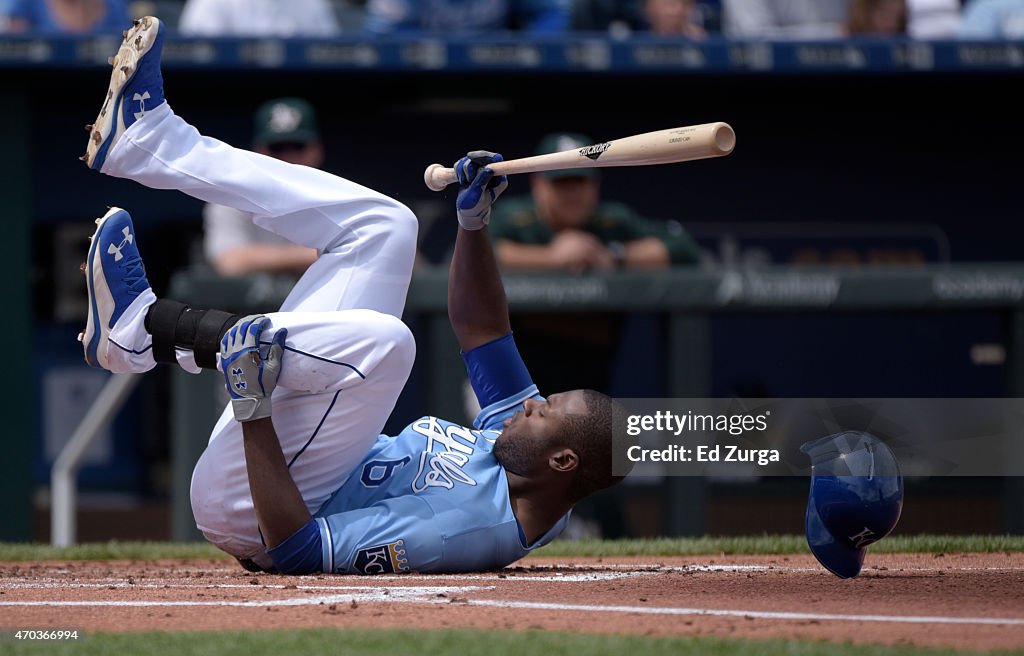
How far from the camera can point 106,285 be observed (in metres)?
3.96

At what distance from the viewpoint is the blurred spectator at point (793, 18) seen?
7719 millimetres

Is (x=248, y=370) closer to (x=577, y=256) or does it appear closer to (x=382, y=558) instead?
(x=382, y=558)

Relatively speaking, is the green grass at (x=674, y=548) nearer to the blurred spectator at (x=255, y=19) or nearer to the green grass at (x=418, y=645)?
the green grass at (x=418, y=645)

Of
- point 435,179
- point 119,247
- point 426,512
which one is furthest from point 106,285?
point 426,512

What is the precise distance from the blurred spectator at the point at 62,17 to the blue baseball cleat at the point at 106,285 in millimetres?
3068

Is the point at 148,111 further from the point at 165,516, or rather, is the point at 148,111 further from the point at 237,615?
the point at 165,516

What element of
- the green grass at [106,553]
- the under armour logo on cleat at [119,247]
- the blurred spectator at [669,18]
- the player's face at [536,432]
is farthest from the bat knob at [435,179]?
the blurred spectator at [669,18]

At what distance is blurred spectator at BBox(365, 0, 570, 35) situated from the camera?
7.21 meters

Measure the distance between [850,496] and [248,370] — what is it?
4.62 feet

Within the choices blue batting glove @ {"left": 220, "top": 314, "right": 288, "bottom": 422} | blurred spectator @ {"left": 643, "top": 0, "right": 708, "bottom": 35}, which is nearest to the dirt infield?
blue batting glove @ {"left": 220, "top": 314, "right": 288, "bottom": 422}

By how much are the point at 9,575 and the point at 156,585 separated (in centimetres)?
56

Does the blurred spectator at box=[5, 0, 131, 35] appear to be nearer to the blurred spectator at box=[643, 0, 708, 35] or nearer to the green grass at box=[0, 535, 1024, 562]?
the blurred spectator at box=[643, 0, 708, 35]

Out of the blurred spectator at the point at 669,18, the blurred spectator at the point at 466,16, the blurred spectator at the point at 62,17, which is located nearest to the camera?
the blurred spectator at the point at 62,17

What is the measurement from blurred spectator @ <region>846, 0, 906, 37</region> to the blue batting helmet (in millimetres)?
4232
